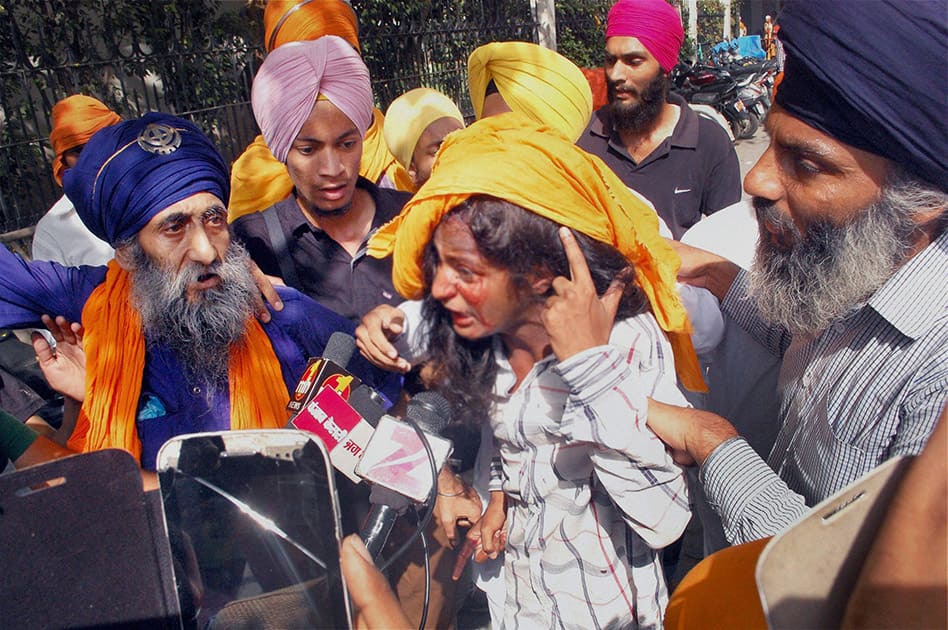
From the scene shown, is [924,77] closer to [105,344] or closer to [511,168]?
[511,168]

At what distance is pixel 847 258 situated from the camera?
1.40 meters

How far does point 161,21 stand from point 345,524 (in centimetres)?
594

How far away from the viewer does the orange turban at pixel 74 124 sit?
12.8 ft

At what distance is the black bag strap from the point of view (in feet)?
8.03

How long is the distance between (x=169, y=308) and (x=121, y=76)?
14.1 ft

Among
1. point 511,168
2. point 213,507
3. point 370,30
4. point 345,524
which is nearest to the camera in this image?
point 213,507

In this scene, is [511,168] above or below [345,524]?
above

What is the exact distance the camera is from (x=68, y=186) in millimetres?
2088

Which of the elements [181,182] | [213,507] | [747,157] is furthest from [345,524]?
[747,157]

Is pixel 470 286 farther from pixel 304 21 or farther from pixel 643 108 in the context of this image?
pixel 304 21

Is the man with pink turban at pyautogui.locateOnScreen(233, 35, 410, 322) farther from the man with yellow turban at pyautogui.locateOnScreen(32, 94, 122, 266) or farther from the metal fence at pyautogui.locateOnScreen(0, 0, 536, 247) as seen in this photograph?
the metal fence at pyautogui.locateOnScreen(0, 0, 536, 247)

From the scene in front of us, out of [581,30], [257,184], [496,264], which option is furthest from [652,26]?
[581,30]

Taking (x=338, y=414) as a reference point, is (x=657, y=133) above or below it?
above

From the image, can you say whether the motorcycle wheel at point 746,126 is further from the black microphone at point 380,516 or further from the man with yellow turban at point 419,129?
the black microphone at point 380,516
